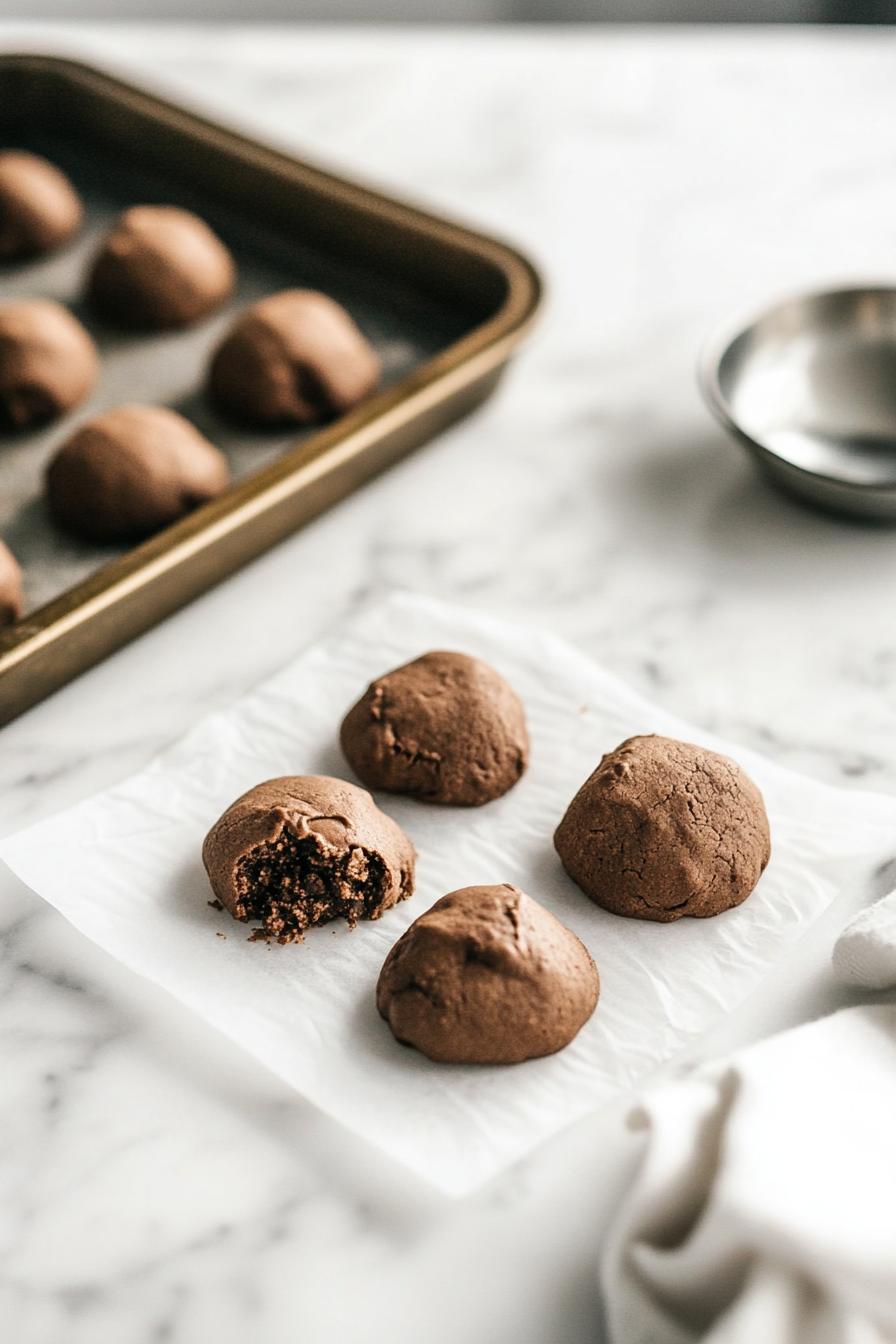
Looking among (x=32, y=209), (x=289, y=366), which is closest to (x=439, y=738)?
(x=289, y=366)

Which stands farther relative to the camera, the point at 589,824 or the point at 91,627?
the point at 91,627

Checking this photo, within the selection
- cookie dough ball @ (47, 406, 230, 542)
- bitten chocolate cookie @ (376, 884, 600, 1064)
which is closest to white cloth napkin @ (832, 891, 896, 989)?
bitten chocolate cookie @ (376, 884, 600, 1064)

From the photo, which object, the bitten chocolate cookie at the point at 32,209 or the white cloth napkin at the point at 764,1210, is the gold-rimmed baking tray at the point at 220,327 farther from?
the white cloth napkin at the point at 764,1210

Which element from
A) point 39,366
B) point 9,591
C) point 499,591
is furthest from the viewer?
point 39,366

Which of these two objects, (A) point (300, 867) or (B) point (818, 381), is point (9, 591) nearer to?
(A) point (300, 867)

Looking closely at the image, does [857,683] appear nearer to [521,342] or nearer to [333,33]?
[521,342]

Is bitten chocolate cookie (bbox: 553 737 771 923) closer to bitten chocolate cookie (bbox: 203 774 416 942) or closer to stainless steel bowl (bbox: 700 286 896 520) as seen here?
bitten chocolate cookie (bbox: 203 774 416 942)

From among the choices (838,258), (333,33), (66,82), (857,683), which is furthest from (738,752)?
(333,33)
